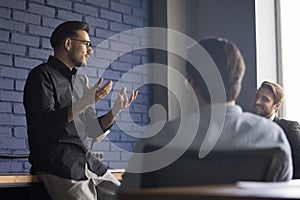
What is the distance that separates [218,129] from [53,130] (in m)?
1.26

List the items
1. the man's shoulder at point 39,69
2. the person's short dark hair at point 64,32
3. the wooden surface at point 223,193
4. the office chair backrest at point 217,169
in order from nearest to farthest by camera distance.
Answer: the wooden surface at point 223,193, the office chair backrest at point 217,169, the man's shoulder at point 39,69, the person's short dark hair at point 64,32

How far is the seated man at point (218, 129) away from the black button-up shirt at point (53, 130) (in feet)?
3.58

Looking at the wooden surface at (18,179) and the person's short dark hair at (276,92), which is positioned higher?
the person's short dark hair at (276,92)

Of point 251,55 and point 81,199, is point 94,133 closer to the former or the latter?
point 81,199

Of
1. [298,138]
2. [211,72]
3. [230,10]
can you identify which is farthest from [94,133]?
[230,10]

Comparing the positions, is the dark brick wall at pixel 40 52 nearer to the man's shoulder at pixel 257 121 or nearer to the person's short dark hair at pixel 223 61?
the person's short dark hair at pixel 223 61

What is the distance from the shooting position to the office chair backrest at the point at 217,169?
1.35 meters

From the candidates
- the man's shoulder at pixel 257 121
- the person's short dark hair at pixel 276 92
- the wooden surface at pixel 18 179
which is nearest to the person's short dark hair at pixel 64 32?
the wooden surface at pixel 18 179

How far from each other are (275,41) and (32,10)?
211 cm

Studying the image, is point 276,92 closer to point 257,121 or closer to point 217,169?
point 257,121

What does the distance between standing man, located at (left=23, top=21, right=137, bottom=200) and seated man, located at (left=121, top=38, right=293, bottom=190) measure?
96cm

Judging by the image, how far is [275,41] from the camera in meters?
4.77

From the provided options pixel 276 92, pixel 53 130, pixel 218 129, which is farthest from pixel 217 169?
pixel 276 92

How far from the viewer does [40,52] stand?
3932 millimetres
